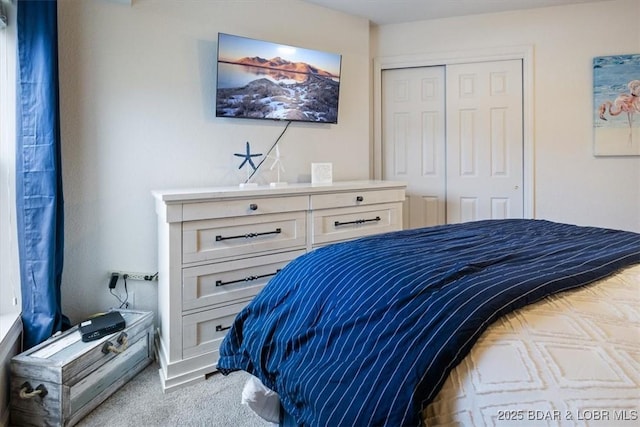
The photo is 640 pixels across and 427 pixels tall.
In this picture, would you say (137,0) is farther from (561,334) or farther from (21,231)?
(561,334)

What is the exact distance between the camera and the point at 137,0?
7.41ft

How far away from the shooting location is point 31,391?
5.29 feet

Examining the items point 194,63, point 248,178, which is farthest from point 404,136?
point 194,63

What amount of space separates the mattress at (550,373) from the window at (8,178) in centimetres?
203

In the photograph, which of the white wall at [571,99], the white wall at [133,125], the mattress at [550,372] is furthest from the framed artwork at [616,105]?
the mattress at [550,372]

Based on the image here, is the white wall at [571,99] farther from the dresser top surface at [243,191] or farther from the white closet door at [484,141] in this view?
the dresser top surface at [243,191]

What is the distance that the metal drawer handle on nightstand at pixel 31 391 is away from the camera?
5.23 feet

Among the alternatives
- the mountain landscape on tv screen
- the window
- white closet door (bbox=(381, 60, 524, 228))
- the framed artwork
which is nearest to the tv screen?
the mountain landscape on tv screen

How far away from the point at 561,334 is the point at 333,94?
8.53 feet

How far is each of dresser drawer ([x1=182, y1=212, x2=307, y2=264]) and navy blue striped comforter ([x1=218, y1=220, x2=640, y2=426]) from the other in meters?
0.74

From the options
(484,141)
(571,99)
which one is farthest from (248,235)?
(571,99)

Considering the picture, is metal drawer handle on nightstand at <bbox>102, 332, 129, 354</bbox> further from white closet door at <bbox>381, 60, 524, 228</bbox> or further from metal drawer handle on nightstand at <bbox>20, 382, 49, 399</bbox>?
white closet door at <bbox>381, 60, 524, 228</bbox>

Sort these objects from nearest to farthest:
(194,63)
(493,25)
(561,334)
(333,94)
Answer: (561,334), (194,63), (333,94), (493,25)

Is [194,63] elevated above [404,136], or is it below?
above
